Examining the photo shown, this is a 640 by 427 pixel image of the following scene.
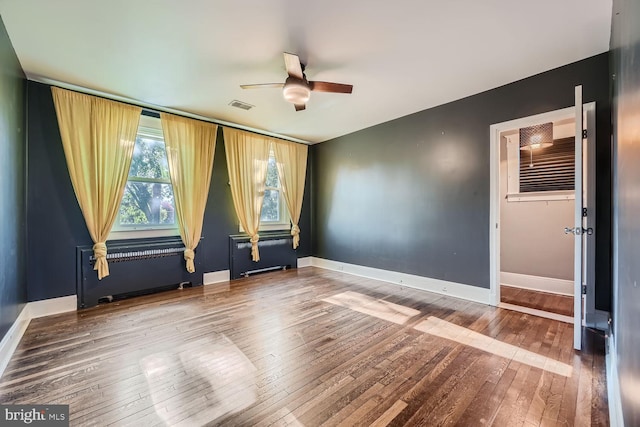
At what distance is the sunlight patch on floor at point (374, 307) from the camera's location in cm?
297

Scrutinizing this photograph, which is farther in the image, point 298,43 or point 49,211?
point 49,211

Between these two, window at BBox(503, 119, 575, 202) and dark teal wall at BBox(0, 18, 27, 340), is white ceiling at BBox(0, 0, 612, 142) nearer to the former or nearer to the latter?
dark teal wall at BBox(0, 18, 27, 340)

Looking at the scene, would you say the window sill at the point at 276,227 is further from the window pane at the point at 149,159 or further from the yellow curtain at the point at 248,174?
the window pane at the point at 149,159

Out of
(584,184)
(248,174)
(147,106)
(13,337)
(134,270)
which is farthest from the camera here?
(248,174)

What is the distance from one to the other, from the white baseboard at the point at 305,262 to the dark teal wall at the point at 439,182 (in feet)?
2.14

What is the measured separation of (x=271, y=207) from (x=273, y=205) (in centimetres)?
7

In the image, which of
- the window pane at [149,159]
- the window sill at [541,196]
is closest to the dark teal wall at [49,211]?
the window pane at [149,159]

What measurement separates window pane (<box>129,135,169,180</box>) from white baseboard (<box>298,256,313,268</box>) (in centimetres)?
297

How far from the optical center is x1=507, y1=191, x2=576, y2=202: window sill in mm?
3764

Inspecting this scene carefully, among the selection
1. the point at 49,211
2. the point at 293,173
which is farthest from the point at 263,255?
the point at 49,211

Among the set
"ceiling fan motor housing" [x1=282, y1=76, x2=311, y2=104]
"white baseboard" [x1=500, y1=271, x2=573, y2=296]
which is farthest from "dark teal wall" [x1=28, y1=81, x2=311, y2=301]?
"white baseboard" [x1=500, y1=271, x2=573, y2=296]

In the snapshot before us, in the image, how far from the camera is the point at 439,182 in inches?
150

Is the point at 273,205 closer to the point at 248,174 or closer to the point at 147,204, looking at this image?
the point at 248,174

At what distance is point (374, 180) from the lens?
470 centimetres
